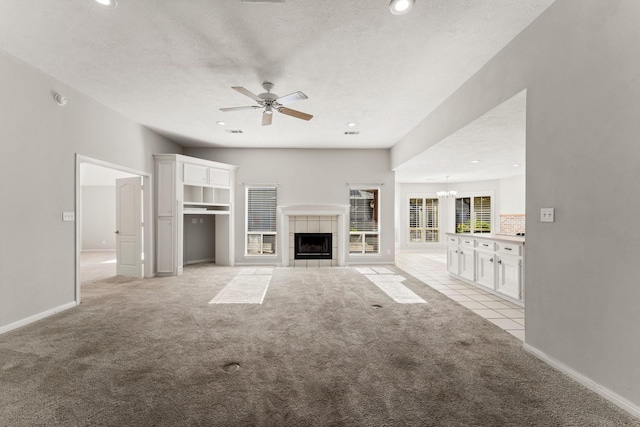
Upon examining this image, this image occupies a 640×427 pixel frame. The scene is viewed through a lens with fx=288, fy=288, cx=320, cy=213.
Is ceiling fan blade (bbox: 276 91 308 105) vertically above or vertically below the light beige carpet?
above

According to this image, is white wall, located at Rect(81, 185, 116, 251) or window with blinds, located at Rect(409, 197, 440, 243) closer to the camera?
white wall, located at Rect(81, 185, 116, 251)

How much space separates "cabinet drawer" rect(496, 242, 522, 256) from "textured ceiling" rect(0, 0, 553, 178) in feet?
7.53

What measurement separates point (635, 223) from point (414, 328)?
1986 millimetres

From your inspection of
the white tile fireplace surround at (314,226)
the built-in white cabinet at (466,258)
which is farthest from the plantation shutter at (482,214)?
the white tile fireplace surround at (314,226)

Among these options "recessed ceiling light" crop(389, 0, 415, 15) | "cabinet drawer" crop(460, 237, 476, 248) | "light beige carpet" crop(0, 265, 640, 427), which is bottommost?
"light beige carpet" crop(0, 265, 640, 427)

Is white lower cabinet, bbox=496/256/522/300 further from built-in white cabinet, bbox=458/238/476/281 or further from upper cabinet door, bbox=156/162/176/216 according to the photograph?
upper cabinet door, bbox=156/162/176/216

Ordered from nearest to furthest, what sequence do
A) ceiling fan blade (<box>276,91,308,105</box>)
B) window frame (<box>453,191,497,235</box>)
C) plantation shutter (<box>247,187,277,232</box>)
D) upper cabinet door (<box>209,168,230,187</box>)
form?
ceiling fan blade (<box>276,91,308,105</box>)
upper cabinet door (<box>209,168,230,187</box>)
plantation shutter (<box>247,187,277,232</box>)
window frame (<box>453,191,497,235</box>)

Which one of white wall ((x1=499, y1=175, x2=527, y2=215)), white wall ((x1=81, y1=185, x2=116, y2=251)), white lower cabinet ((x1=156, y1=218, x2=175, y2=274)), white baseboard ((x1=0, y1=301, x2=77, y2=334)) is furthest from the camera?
white wall ((x1=81, y1=185, x2=116, y2=251))

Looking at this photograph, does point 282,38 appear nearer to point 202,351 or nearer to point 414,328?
point 202,351

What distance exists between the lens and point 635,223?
67.5 inches

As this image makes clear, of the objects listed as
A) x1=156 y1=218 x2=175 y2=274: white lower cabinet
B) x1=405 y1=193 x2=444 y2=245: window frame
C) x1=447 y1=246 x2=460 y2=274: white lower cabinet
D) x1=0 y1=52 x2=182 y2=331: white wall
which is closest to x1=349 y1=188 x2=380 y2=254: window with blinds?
x1=447 y1=246 x2=460 y2=274: white lower cabinet

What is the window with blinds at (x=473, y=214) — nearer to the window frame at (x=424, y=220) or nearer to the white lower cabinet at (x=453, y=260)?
the window frame at (x=424, y=220)

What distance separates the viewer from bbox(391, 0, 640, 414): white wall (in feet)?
5.72

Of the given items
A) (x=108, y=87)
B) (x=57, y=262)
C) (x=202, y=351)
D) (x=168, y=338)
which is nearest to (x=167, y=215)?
(x=57, y=262)
